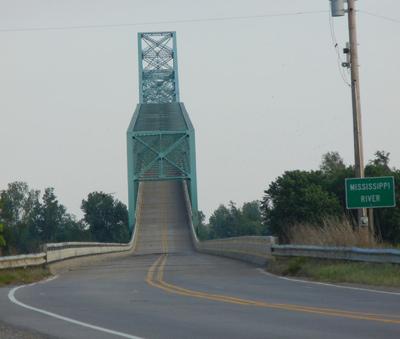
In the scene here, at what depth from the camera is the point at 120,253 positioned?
61.6 m

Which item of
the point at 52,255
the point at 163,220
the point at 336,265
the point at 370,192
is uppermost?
the point at 163,220

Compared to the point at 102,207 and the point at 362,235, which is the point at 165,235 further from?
the point at 362,235

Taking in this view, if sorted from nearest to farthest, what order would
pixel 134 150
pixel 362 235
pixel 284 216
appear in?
pixel 362 235 < pixel 284 216 < pixel 134 150

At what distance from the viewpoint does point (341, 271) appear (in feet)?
80.4

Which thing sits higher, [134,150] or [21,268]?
[134,150]

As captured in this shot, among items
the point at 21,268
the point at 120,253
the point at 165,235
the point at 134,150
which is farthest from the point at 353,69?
the point at 134,150

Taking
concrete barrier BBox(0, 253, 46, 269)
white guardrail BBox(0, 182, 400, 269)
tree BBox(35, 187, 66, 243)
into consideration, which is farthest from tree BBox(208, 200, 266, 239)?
concrete barrier BBox(0, 253, 46, 269)

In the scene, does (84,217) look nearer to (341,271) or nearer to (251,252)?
(251,252)

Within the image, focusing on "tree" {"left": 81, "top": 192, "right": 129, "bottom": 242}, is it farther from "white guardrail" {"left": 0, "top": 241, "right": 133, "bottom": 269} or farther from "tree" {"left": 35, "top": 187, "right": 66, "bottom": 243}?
"white guardrail" {"left": 0, "top": 241, "right": 133, "bottom": 269}

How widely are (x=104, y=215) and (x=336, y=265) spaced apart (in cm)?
10967

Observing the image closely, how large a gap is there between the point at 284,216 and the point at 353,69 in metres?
42.8

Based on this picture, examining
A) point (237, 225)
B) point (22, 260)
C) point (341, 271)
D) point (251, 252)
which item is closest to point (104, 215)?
point (237, 225)

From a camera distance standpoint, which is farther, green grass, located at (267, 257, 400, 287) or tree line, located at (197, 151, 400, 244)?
tree line, located at (197, 151, 400, 244)

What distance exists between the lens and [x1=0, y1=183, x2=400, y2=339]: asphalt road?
1366 cm
